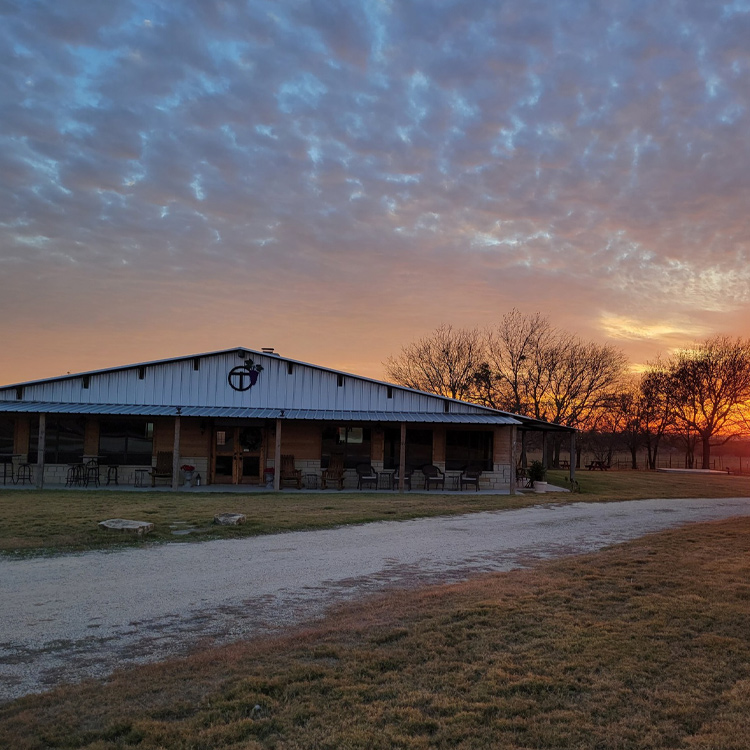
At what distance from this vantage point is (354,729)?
11.7 feet

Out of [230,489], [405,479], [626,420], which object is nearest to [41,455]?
[230,489]

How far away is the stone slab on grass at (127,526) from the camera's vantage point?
10062 mm

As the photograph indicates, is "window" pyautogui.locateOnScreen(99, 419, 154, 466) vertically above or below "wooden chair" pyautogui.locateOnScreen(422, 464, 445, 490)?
above

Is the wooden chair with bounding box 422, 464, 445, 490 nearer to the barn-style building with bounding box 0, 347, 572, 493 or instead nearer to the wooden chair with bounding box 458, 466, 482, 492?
the barn-style building with bounding box 0, 347, 572, 493

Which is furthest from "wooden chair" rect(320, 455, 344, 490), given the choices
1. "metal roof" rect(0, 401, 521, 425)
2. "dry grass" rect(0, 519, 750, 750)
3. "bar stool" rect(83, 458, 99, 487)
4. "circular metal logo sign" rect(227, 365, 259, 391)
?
"dry grass" rect(0, 519, 750, 750)

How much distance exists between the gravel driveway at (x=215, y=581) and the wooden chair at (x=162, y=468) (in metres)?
9.89

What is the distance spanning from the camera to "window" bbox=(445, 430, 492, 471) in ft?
69.5

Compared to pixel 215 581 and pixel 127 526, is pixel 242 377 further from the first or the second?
pixel 215 581

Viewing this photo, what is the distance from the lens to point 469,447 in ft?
69.8

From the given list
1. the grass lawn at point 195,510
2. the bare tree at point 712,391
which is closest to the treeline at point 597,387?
the bare tree at point 712,391

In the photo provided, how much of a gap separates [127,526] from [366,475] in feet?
35.4

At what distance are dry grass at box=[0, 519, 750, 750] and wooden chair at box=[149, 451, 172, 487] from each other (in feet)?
49.4

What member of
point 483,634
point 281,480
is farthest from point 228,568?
point 281,480

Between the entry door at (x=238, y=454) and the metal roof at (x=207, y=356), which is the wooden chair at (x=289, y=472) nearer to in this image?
the entry door at (x=238, y=454)
